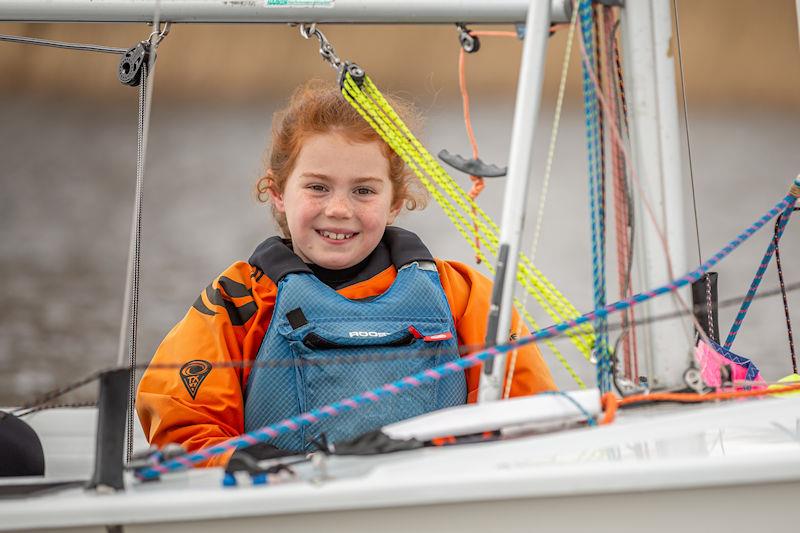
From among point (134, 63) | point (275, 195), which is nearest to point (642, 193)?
point (275, 195)

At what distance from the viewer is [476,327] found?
1.43m

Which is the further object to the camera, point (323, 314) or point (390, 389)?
point (323, 314)

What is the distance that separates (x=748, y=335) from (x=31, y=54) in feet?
10.3

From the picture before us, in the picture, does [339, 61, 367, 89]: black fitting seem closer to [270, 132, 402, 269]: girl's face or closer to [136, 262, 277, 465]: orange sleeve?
[270, 132, 402, 269]: girl's face

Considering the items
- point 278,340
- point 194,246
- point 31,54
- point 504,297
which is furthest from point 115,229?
point 504,297

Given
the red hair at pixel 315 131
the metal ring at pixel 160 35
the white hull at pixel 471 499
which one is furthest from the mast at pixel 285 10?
the white hull at pixel 471 499

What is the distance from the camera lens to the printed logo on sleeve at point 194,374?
1248mm

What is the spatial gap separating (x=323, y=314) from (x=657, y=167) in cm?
51

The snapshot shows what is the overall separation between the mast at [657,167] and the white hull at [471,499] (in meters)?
0.18

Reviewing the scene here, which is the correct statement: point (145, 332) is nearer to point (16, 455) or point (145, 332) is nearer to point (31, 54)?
point (31, 54)

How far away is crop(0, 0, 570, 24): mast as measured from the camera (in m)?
1.33

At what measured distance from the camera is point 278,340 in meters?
1.28

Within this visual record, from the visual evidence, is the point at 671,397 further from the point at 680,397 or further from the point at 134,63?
the point at 134,63

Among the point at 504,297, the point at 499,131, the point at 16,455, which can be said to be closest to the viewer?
the point at 504,297
